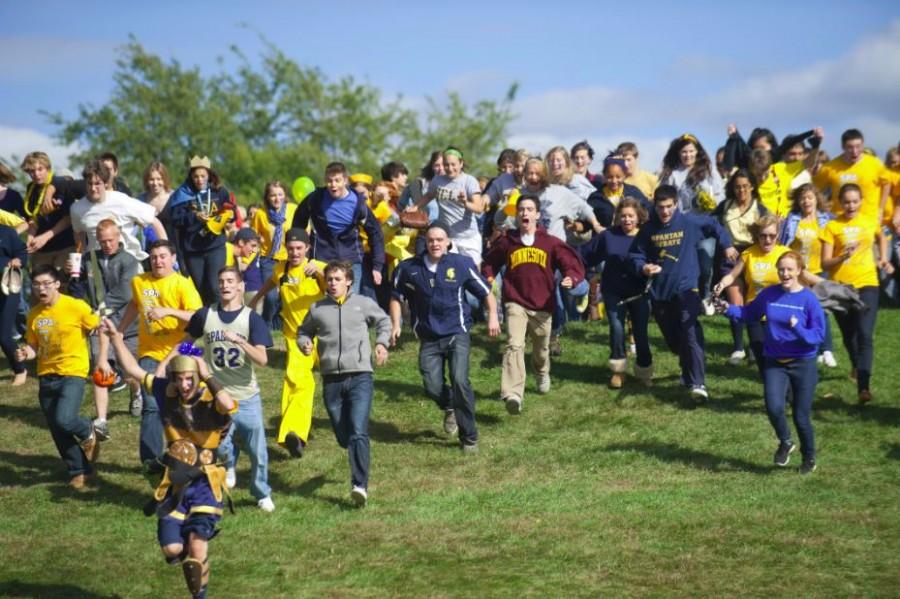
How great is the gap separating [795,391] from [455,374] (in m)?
3.52

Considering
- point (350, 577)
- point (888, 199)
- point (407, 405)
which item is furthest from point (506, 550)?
point (888, 199)

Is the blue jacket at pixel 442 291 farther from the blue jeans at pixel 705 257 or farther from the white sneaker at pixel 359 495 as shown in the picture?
the blue jeans at pixel 705 257

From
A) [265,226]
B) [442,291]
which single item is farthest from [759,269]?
[265,226]

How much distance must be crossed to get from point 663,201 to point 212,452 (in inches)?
279

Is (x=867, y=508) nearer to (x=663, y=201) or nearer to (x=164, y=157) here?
(x=663, y=201)

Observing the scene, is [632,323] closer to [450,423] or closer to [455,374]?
[450,423]

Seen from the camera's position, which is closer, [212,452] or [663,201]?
[212,452]

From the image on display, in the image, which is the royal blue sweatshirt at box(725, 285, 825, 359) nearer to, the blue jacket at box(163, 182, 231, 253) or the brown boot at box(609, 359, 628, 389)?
the brown boot at box(609, 359, 628, 389)

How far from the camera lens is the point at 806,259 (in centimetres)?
1483

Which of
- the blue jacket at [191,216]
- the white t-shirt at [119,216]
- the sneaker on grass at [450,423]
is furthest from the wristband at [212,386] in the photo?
the blue jacket at [191,216]

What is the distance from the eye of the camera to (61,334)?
1226 centimetres

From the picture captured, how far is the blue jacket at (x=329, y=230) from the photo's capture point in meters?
14.7

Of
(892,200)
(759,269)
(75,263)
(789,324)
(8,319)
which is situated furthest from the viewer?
(892,200)

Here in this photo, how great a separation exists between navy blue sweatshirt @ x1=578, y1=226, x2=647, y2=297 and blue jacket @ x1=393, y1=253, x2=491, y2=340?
2413 millimetres
